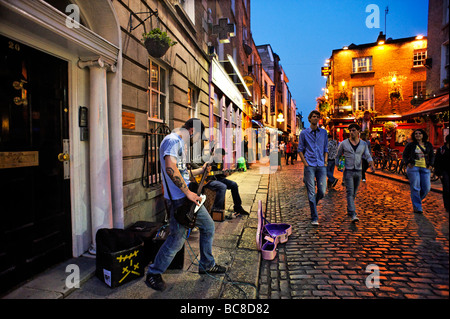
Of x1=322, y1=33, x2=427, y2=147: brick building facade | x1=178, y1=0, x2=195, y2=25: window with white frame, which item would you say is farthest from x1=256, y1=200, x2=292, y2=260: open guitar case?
x1=322, y1=33, x2=427, y2=147: brick building facade

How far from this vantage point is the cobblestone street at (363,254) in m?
1.49

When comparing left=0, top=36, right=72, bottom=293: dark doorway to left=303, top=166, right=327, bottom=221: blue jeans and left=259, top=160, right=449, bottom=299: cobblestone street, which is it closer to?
left=259, top=160, right=449, bottom=299: cobblestone street

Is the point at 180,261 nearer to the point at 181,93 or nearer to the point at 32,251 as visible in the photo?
the point at 32,251

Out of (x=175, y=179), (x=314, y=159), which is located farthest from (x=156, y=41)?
(x=314, y=159)

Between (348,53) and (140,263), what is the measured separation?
2903 cm

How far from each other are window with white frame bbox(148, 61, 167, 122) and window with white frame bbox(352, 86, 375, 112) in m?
24.0

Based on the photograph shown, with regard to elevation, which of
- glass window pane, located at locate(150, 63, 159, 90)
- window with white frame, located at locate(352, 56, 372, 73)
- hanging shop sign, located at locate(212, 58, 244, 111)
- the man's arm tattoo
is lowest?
the man's arm tattoo

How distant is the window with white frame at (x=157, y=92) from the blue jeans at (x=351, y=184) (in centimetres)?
420

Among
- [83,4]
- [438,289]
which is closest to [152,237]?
[438,289]

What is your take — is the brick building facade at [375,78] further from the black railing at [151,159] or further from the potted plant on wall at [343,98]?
the black railing at [151,159]

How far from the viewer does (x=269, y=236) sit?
12.8ft

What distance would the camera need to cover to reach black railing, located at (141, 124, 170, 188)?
4778 mm

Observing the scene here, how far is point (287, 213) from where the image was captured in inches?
234

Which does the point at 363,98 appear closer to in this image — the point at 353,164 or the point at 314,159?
the point at 353,164
